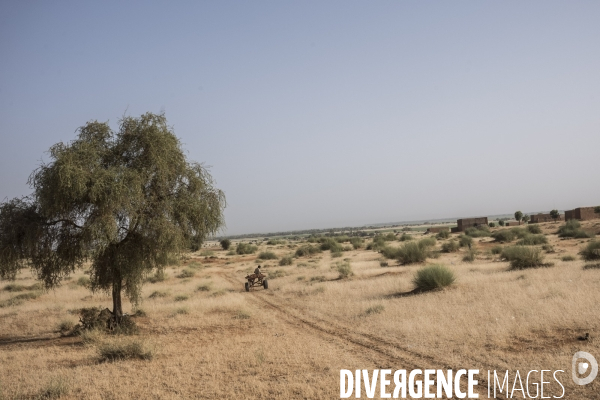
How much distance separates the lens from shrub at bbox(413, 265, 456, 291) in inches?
773

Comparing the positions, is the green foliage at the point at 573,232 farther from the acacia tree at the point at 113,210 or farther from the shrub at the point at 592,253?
the acacia tree at the point at 113,210

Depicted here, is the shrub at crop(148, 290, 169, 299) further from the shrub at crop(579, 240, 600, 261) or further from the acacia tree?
the shrub at crop(579, 240, 600, 261)

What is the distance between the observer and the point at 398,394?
832 cm

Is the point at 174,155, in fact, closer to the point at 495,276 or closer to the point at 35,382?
the point at 35,382

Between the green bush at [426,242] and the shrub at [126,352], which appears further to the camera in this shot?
the green bush at [426,242]

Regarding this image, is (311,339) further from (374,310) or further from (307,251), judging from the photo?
(307,251)

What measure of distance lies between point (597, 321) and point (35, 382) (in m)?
13.5

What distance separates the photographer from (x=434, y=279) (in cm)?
1955

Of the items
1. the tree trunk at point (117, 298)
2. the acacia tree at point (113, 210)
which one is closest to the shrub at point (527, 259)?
the acacia tree at point (113, 210)

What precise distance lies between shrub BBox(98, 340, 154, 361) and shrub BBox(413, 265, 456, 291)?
39.6ft

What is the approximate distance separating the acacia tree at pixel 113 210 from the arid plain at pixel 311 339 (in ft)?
8.38

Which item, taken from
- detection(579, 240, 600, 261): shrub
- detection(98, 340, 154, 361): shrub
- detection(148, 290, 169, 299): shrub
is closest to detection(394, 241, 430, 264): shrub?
detection(579, 240, 600, 261): shrub

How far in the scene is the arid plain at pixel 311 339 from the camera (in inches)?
369

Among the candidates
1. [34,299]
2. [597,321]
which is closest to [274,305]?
[597,321]
